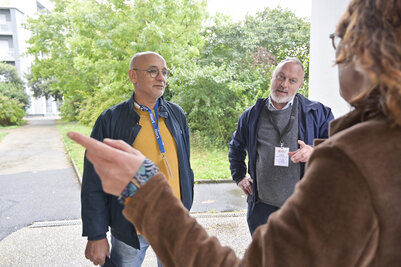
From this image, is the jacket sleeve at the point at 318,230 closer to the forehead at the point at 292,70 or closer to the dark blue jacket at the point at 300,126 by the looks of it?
the dark blue jacket at the point at 300,126

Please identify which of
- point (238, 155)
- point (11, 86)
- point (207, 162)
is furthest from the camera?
point (11, 86)

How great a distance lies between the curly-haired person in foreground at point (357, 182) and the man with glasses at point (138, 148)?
1.46 meters

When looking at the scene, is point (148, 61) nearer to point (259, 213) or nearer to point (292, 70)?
point (292, 70)

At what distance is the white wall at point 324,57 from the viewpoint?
3633 mm

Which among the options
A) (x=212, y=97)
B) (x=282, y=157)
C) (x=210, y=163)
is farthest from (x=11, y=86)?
(x=282, y=157)

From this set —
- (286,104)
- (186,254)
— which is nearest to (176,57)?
(286,104)

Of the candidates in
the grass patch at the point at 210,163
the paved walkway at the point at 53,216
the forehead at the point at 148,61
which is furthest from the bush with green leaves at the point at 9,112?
the forehead at the point at 148,61

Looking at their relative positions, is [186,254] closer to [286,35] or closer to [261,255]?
[261,255]

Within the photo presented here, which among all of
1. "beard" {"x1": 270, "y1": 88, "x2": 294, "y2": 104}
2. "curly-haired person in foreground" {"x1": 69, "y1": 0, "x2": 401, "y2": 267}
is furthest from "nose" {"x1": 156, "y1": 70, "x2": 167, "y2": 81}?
"curly-haired person in foreground" {"x1": 69, "y1": 0, "x2": 401, "y2": 267}

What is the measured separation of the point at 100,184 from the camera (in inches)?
79.7

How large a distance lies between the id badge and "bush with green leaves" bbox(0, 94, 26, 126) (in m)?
23.8

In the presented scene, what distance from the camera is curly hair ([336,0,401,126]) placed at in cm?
62

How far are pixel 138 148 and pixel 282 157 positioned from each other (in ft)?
3.97

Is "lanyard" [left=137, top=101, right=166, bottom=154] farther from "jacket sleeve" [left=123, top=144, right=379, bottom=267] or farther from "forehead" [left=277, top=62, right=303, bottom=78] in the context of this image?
"jacket sleeve" [left=123, top=144, right=379, bottom=267]
